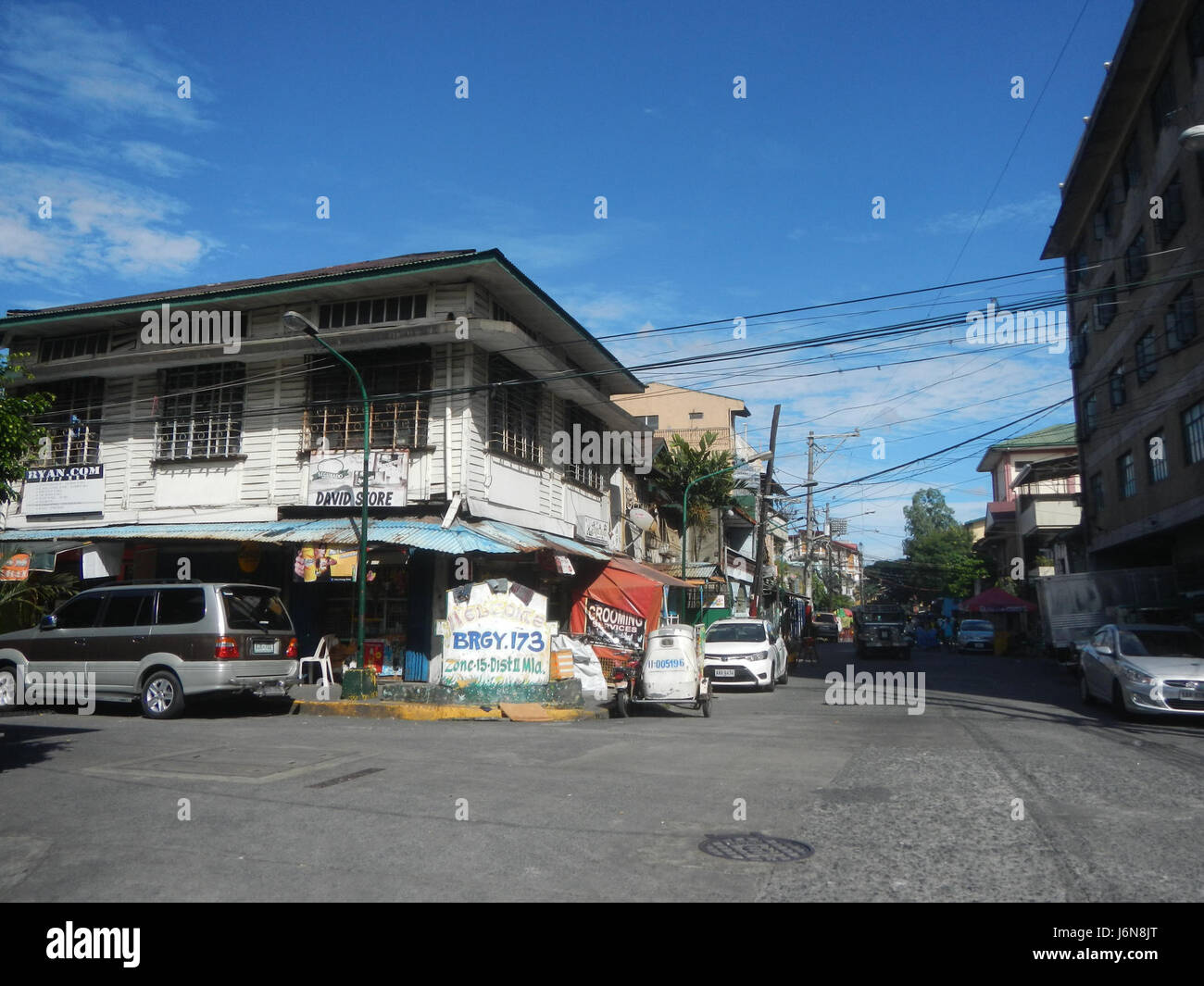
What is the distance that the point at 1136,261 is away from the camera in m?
24.8

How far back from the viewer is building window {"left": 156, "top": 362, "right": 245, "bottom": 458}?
66.2 feet

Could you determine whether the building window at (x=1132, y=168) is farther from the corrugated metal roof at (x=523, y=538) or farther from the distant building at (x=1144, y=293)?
the corrugated metal roof at (x=523, y=538)

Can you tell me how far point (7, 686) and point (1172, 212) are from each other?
26.6 m

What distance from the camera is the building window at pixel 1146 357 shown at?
80.2ft

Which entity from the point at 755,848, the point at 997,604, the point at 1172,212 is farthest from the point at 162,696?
the point at 997,604

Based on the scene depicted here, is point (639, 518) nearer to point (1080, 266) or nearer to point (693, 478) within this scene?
point (693, 478)

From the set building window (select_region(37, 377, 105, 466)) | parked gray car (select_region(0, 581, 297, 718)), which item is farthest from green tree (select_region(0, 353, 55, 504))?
building window (select_region(37, 377, 105, 466))

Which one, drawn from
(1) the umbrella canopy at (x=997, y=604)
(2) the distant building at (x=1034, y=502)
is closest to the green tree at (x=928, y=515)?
(2) the distant building at (x=1034, y=502)

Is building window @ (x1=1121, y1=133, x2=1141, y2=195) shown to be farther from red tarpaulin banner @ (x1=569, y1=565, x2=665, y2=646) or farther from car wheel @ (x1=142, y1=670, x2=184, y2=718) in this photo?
car wheel @ (x1=142, y1=670, x2=184, y2=718)

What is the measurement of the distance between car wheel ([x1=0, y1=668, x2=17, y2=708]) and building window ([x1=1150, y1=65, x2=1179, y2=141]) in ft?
88.8

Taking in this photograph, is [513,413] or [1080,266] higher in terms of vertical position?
[1080,266]
